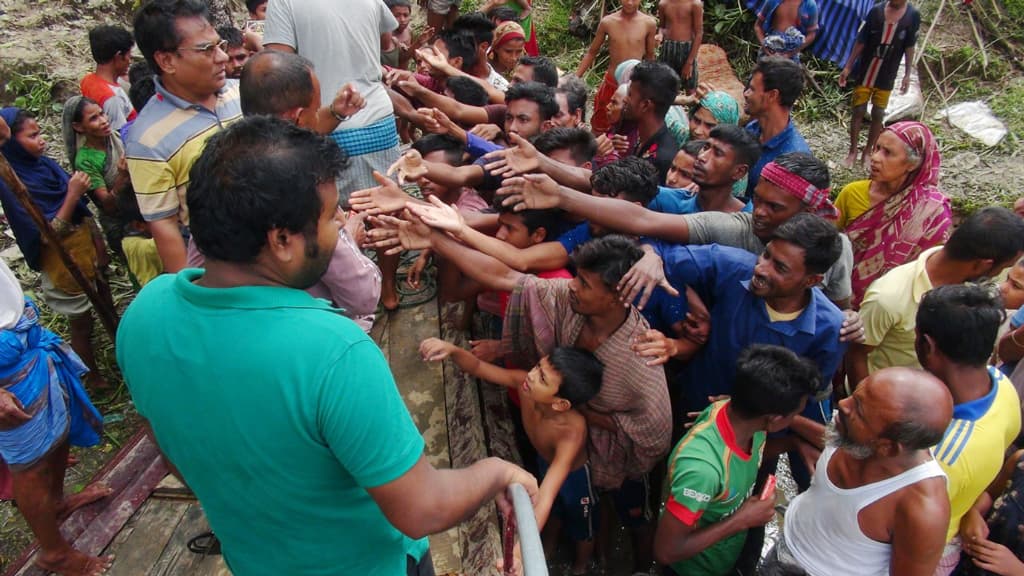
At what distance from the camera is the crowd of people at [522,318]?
3.94 feet

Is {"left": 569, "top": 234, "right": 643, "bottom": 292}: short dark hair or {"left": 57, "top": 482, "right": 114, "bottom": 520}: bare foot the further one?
{"left": 57, "top": 482, "right": 114, "bottom": 520}: bare foot

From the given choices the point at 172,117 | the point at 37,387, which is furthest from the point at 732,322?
the point at 37,387

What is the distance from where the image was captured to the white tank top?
6.32 ft

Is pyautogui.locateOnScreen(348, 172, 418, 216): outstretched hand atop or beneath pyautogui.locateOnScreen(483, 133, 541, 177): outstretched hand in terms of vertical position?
atop

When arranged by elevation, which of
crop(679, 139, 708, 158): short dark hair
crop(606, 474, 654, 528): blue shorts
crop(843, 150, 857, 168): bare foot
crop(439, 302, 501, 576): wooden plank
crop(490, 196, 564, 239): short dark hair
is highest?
crop(679, 139, 708, 158): short dark hair

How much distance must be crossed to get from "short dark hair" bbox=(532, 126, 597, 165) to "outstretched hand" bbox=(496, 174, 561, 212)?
78 centimetres

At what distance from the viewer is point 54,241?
3.52m

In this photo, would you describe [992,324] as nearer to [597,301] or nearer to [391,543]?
[597,301]

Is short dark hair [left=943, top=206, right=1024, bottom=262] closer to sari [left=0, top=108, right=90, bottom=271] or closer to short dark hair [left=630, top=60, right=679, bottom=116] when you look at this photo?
short dark hair [left=630, top=60, right=679, bottom=116]

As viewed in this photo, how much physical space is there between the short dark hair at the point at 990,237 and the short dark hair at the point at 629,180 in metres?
1.36

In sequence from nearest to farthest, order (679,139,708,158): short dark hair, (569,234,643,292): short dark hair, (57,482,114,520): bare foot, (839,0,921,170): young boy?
(569,234,643,292): short dark hair → (57,482,114,520): bare foot → (679,139,708,158): short dark hair → (839,0,921,170): young boy

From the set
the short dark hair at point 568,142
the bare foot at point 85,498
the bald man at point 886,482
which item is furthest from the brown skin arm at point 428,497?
the short dark hair at point 568,142

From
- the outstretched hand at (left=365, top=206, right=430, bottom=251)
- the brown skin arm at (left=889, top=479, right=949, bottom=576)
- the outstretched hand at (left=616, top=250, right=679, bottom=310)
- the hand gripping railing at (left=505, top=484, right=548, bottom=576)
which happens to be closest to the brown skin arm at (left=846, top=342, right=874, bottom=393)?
the outstretched hand at (left=616, top=250, right=679, bottom=310)

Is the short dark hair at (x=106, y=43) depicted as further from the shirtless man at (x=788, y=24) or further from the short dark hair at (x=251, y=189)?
the shirtless man at (x=788, y=24)
